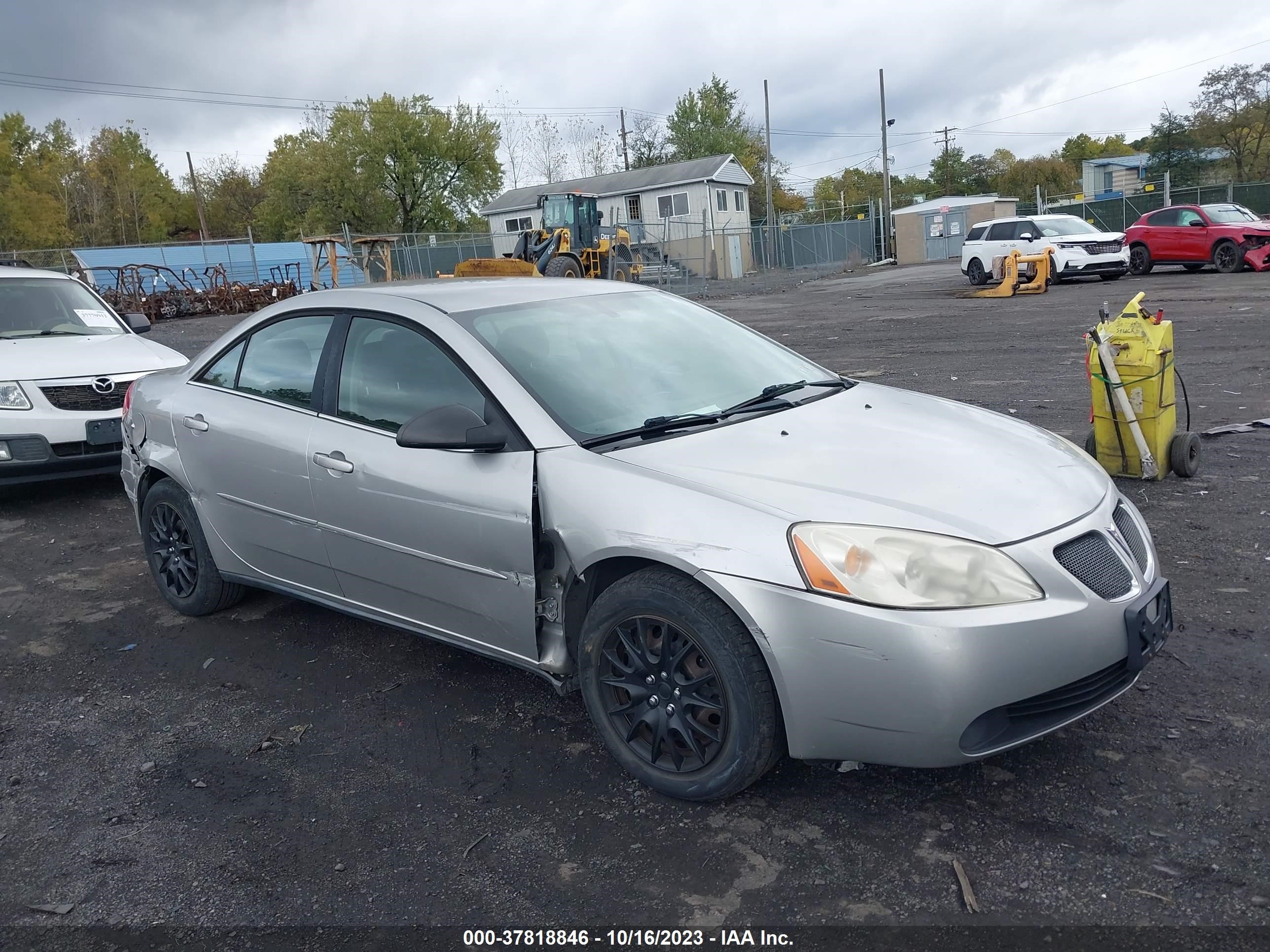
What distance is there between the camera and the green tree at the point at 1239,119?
2164 inches

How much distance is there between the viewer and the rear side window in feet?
15.1

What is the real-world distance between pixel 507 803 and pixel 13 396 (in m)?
5.79

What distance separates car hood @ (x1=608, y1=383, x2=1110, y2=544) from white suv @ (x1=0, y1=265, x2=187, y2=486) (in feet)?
18.5

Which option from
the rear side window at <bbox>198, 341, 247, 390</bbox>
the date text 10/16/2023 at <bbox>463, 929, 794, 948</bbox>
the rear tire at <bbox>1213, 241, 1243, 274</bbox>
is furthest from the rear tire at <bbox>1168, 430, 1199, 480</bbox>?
the rear tire at <bbox>1213, 241, 1243, 274</bbox>

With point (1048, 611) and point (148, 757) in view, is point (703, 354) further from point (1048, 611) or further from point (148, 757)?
point (148, 757)

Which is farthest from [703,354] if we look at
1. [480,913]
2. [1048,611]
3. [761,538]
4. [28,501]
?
[28,501]

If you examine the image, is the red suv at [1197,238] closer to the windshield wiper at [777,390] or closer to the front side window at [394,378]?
the windshield wiper at [777,390]

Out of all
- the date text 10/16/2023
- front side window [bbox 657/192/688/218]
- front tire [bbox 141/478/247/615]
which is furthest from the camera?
A: front side window [bbox 657/192/688/218]

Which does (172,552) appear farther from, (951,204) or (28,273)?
(951,204)

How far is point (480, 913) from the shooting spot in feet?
8.57

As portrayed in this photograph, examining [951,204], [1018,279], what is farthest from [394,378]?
[951,204]

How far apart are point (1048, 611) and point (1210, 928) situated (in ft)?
2.63

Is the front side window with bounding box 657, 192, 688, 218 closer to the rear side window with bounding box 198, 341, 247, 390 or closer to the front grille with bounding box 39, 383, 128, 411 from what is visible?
the front grille with bounding box 39, 383, 128, 411

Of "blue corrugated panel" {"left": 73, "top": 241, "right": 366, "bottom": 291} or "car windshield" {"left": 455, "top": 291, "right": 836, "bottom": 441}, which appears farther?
"blue corrugated panel" {"left": 73, "top": 241, "right": 366, "bottom": 291}
